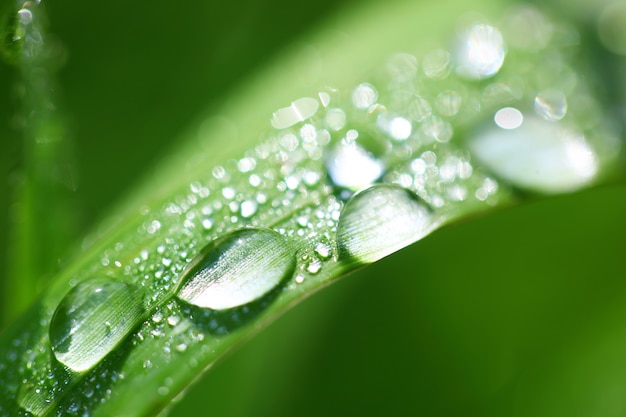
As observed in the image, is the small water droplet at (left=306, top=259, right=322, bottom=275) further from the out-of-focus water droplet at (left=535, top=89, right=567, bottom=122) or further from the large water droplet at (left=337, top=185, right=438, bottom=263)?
the out-of-focus water droplet at (left=535, top=89, right=567, bottom=122)

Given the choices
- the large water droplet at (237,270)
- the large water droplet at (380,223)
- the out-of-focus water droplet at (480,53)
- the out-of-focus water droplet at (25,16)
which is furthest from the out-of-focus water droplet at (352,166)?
the out-of-focus water droplet at (25,16)

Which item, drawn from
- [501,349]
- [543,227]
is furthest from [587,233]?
[501,349]

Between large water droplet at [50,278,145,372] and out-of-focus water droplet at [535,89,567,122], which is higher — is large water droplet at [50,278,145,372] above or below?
above

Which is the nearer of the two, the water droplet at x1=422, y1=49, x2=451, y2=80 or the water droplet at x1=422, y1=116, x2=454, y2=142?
the water droplet at x1=422, y1=116, x2=454, y2=142

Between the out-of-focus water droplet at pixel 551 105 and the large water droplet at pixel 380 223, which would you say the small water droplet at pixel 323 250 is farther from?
the out-of-focus water droplet at pixel 551 105

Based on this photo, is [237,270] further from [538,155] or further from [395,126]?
[538,155]

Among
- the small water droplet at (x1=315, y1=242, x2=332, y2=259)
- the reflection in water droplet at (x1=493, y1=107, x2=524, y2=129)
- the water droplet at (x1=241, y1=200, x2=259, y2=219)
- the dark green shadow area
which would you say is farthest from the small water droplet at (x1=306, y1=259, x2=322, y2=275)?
the dark green shadow area
